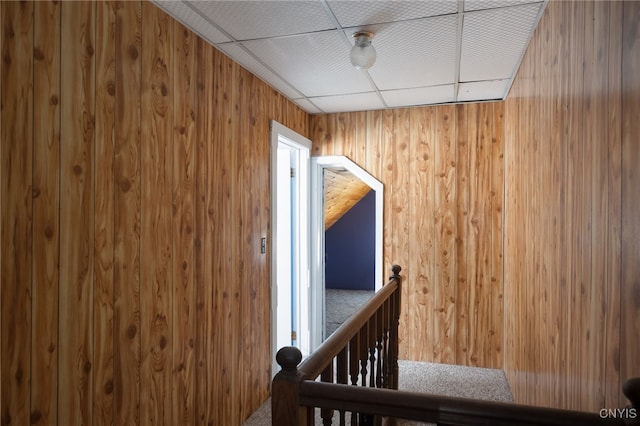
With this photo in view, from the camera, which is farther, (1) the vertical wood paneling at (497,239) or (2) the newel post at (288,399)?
(1) the vertical wood paneling at (497,239)

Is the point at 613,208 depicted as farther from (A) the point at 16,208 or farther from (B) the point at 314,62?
(B) the point at 314,62

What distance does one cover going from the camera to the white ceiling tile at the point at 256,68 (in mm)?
2344

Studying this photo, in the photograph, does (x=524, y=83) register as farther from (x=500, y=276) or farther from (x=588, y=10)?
(x=500, y=276)

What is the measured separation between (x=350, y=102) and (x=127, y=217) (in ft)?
7.69

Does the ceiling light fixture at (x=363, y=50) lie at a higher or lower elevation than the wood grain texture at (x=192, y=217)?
higher

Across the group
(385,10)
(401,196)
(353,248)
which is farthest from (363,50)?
(353,248)

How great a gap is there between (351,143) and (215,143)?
1.79 metres

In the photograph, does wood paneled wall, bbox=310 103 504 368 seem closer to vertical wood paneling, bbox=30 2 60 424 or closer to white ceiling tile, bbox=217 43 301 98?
white ceiling tile, bbox=217 43 301 98

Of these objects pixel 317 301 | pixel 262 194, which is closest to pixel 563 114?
pixel 262 194

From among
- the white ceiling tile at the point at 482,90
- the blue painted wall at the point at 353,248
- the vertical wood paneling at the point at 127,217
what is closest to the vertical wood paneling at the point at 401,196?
the white ceiling tile at the point at 482,90

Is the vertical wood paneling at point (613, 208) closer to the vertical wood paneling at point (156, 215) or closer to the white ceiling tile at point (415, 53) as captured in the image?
the white ceiling tile at point (415, 53)

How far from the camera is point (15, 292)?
47.6 inches

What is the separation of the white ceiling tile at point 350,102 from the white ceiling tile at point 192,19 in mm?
1308

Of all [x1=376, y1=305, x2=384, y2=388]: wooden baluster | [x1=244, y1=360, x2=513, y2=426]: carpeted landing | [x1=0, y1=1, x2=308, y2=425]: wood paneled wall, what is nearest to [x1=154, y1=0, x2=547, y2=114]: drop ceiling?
[x1=0, y1=1, x2=308, y2=425]: wood paneled wall
